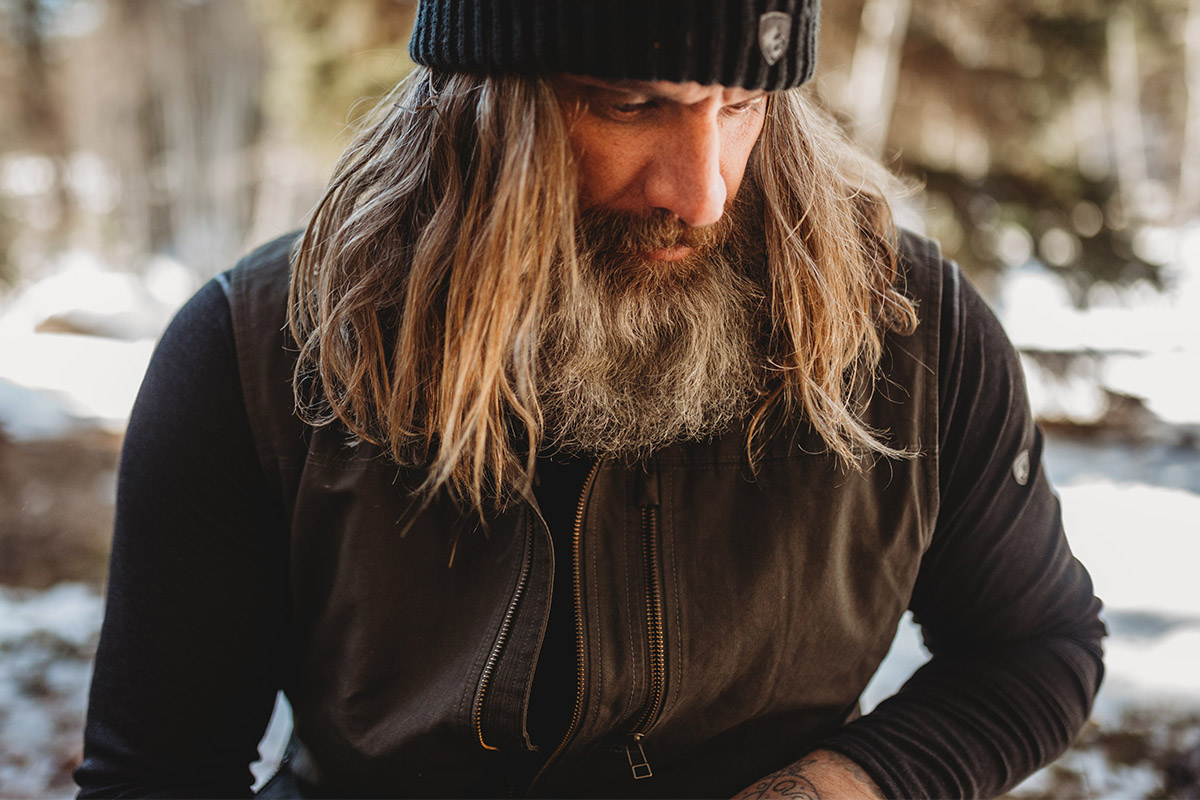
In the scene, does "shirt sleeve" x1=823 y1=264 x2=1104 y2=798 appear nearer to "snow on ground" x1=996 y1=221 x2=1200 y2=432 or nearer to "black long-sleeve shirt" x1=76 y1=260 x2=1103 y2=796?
"black long-sleeve shirt" x1=76 y1=260 x2=1103 y2=796

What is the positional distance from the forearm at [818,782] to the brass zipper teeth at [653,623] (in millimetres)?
221

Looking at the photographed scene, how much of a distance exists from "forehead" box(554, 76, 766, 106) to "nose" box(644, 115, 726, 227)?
0.10 ft

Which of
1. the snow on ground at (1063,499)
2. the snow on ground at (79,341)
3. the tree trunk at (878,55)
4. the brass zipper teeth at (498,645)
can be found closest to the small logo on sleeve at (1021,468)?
the brass zipper teeth at (498,645)

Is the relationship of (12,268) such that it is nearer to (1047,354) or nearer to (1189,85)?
(1047,354)

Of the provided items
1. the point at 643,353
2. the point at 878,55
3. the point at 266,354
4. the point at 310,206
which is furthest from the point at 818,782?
the point at 878,55

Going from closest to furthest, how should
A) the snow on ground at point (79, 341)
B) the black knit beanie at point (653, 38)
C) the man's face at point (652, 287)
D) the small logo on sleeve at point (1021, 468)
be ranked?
the black knit beanie at point (653, 38)
the man's face at point (652, 287)
the small logo on sleeve at point (1021, 468)
the snow on ground at point (79, 341)

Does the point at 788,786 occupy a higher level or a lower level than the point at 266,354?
lower

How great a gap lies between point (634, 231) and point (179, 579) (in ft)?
2.90

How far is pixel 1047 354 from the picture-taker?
547 centimetres

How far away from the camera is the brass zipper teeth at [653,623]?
4.26 feet

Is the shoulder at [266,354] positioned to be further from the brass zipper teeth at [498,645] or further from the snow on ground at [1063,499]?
the snow on ground at [1063,499]

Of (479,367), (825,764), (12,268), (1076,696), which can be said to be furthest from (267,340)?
(12,268)

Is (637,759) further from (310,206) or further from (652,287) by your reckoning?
(310,206)

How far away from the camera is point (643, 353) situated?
4.43 feet
